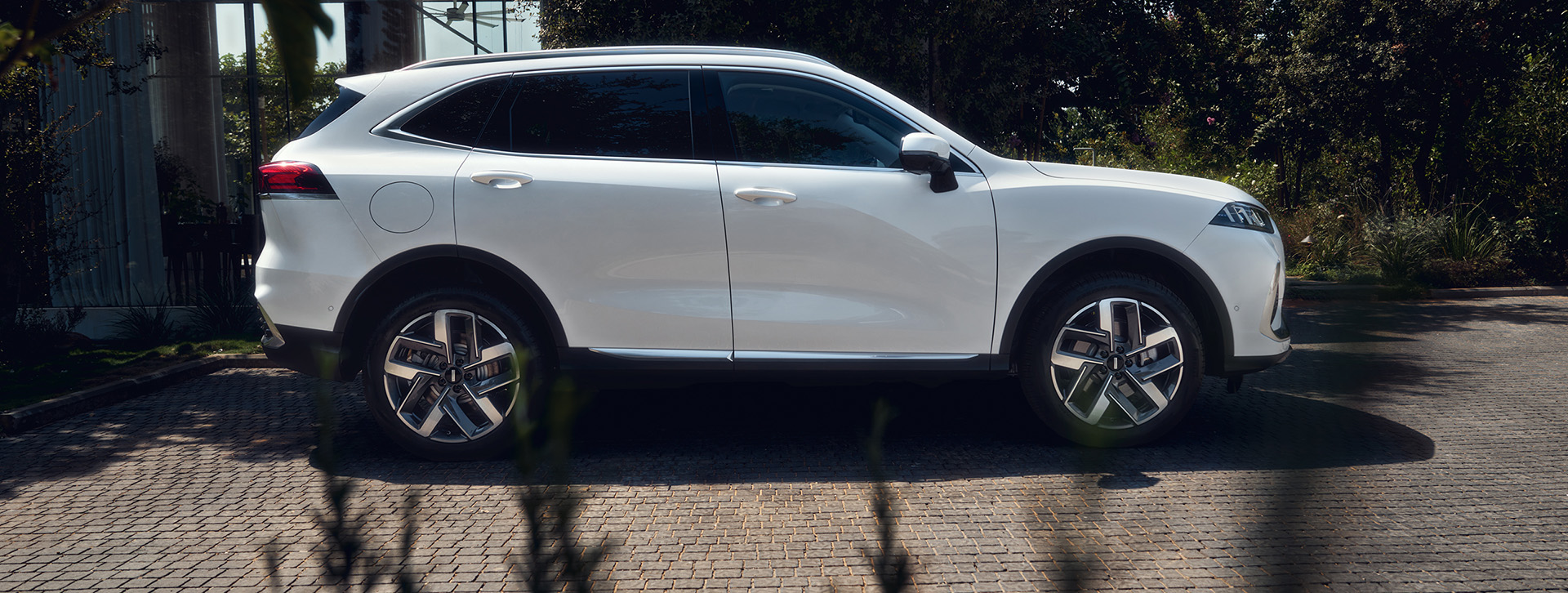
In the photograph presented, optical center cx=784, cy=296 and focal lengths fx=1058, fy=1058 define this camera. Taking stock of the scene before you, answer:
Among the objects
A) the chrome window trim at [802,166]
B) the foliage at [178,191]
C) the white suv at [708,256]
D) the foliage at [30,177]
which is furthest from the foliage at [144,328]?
the chrome window trim at [802,166]

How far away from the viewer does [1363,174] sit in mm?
16828

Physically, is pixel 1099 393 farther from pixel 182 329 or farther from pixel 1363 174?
pixel 1363 174

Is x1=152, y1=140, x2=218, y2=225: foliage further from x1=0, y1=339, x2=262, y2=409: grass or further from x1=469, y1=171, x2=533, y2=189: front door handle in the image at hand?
x1=469, y1=171, x2=533, y2=189: front door handle

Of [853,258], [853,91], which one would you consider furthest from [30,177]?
[853,258]

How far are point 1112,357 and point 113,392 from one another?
19.9ft

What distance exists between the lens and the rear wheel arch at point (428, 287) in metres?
4.79

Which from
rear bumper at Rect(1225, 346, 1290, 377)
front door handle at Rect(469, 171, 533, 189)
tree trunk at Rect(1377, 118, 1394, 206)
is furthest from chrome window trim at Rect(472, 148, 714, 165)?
tree trunk at Rect(1377, 118, 1394, 206)

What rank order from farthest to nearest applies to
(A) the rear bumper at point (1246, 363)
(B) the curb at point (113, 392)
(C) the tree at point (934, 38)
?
(C) the tree at point (934, 38) < (B) the curb at point (113, 392) < (A) the rear bumper at point (1246, 363)

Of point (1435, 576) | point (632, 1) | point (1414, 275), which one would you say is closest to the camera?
point (1435, 576)

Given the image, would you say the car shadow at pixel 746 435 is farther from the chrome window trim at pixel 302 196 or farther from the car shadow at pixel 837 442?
the chrome window trim at pixel 302 196

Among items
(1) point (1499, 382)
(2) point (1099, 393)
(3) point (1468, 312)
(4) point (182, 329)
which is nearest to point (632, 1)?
(4) point (182, 329)

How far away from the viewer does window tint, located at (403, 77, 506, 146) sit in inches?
195

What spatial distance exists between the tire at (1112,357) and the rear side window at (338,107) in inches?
132

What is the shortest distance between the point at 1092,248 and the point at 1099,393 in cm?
67
